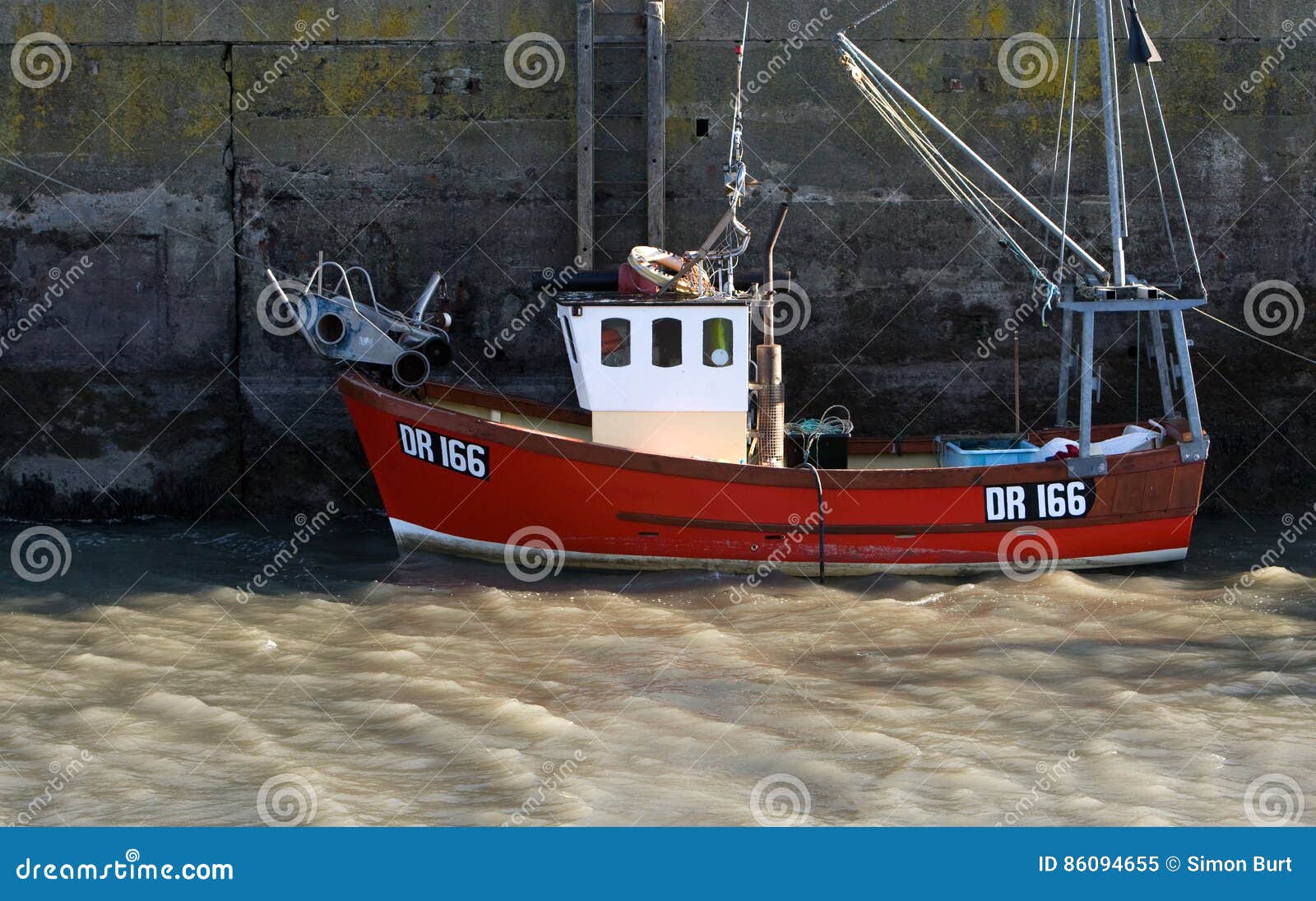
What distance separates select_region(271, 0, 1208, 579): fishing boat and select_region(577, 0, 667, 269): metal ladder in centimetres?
85

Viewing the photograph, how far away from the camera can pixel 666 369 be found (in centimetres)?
1011

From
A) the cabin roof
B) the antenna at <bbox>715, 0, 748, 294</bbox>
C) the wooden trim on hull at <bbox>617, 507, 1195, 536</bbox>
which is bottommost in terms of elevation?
the wooden trim on hull at <bbox>617, 507, 1195, 536</bbox>

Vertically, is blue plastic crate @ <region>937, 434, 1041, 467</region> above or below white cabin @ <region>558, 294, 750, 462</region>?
below

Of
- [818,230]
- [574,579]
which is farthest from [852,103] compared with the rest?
[574,579]

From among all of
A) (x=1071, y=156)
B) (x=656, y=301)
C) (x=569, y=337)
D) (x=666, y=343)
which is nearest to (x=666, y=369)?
(x=666, y=343)

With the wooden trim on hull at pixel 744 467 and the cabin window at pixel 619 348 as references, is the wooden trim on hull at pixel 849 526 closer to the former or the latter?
the wooden trim on hull at pixel 744 467

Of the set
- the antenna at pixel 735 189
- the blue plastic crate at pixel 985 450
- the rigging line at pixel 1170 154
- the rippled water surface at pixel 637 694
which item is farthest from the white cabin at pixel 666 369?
the rigging line at pixel 1170 154

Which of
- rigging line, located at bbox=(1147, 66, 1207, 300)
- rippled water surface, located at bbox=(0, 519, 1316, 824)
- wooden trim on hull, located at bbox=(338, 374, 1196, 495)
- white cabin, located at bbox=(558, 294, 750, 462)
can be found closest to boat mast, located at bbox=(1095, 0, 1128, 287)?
wooden trim on hull, located at bbox=(338, 374, 1196, 495)

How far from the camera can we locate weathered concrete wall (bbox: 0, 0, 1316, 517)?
11.3m

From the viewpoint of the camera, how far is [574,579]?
994cm

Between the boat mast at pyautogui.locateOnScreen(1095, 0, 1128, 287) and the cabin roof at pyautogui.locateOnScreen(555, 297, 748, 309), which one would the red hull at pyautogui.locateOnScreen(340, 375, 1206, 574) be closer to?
the cabin roof at pyautogui.locateOnScreen(555, 297, 748, 309)

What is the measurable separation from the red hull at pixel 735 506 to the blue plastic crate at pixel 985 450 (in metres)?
0.55

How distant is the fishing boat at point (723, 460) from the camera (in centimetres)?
976

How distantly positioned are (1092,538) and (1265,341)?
2.70 m
